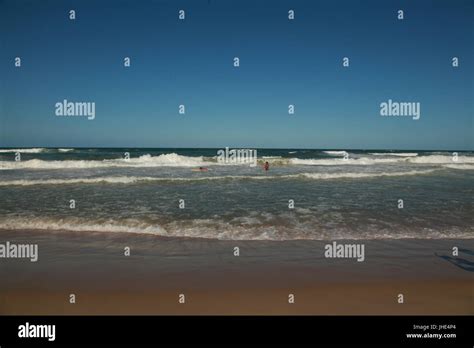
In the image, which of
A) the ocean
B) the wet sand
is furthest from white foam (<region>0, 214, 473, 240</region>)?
the wet sand

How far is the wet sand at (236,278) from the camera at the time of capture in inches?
176

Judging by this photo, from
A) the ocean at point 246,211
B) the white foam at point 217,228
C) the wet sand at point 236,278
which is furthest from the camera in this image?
the ocean at point 246,211

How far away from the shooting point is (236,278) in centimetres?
527

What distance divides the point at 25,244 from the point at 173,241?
3.47m

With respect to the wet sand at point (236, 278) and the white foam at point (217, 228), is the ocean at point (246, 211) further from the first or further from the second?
the wet sand at point (236, 278)

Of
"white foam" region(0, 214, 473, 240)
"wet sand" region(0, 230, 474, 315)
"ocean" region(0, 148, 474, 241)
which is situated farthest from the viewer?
"ocean" region(0, 148, 474, 241)

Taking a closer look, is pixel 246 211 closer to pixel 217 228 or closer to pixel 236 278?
pixel 217 228

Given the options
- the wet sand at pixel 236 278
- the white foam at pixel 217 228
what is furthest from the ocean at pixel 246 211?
the wet sand at pixel 236 278

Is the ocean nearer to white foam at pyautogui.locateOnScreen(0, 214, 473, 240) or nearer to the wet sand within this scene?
white foam at pyautogui.locateOnScreen(0, 214, 473, 240)

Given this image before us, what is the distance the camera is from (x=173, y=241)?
7316 mm

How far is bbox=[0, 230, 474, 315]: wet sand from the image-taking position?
446cm

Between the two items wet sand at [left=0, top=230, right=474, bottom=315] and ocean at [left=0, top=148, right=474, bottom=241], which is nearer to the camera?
wet sand at [left=0, top=230, right=474, bottom=315]
